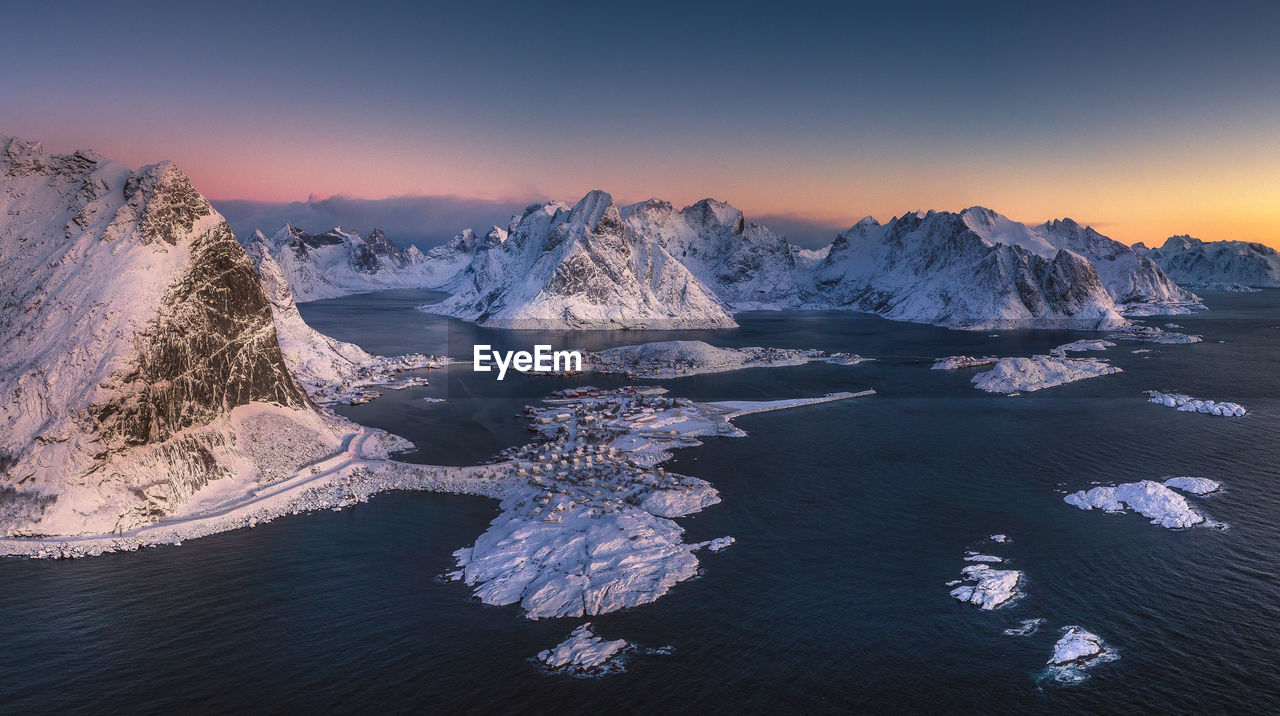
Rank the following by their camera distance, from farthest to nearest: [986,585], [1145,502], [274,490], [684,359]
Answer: [684,359]
[274,490]
[1145,502]
[986,585]

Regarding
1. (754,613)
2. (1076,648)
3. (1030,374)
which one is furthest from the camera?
(1030,374)

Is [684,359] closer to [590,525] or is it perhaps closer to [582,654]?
[590,525]

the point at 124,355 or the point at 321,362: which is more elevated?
the point at 124,355

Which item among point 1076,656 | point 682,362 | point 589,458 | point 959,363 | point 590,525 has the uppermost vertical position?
point 959,363

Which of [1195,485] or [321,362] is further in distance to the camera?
[321,362]

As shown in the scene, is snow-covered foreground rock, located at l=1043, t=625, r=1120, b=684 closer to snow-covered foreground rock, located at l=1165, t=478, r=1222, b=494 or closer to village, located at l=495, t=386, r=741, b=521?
village, located at l=495, t=386, r=741, b=521

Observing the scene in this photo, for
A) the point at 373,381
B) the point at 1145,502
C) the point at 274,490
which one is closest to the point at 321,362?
the point at 373,381

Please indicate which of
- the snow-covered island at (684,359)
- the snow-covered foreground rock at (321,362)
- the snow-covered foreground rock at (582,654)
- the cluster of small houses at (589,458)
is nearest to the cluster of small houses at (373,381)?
the snow-covered foreground rock at (321,362)

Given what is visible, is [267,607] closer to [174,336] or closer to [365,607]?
[365,607]
